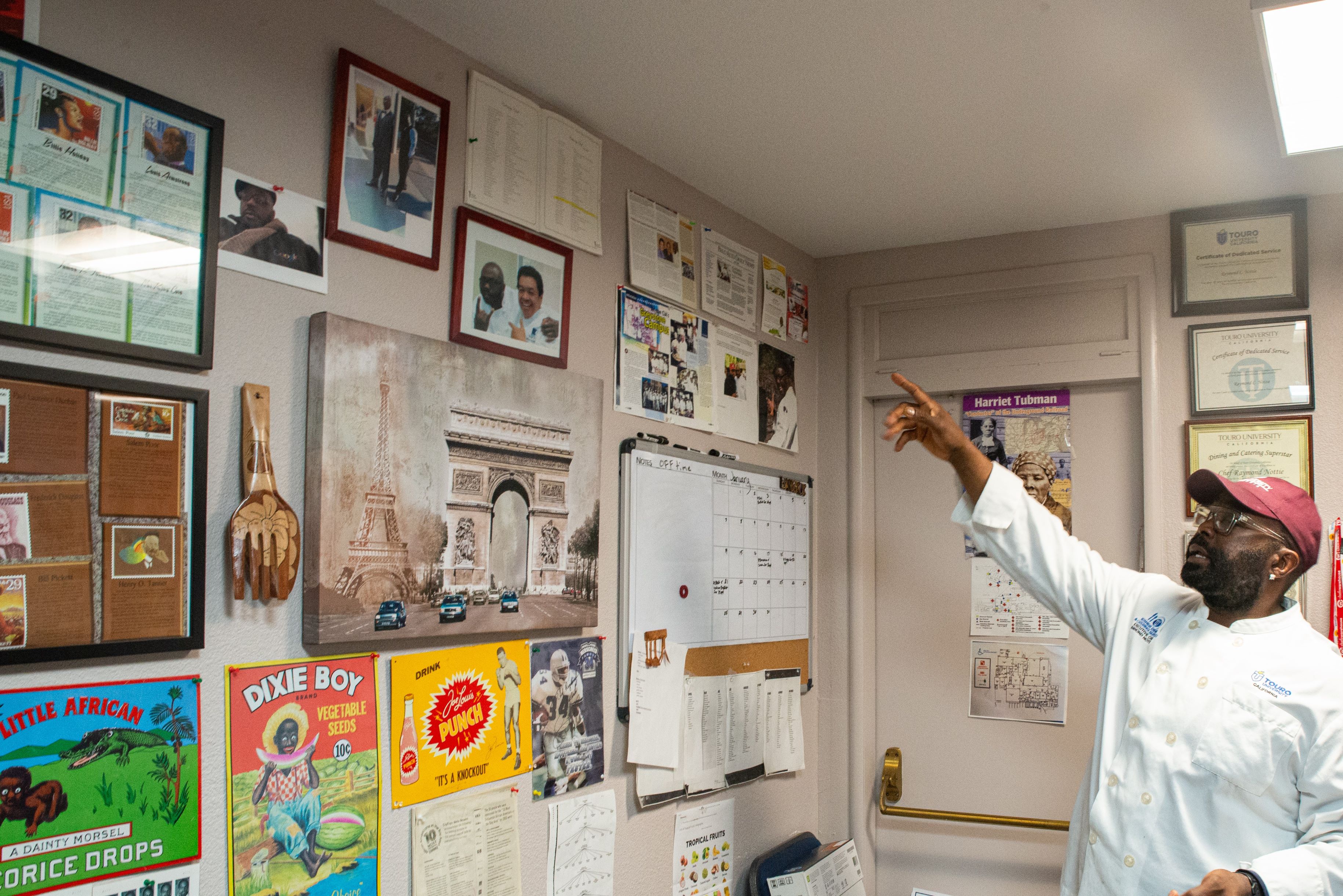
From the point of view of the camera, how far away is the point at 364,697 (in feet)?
5.16

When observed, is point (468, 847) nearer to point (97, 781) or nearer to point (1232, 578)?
point (97, 781)

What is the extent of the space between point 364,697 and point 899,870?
193 centimetres

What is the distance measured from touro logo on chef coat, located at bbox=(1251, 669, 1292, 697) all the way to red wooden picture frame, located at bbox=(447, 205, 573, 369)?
1410mm

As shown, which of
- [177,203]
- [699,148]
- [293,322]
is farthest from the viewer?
[699,148]

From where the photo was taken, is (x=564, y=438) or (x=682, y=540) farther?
(x=682, y=540)

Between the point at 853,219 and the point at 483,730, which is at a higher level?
the point at 853,219

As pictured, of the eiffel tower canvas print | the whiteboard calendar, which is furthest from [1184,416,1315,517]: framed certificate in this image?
the eiffel tower canvas print

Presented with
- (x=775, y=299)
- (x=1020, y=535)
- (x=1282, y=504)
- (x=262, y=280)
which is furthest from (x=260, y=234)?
(x=1282, y=504)

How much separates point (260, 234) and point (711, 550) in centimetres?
137

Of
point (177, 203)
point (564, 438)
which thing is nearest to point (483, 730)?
point (564, 438)

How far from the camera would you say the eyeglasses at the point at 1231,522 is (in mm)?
1775

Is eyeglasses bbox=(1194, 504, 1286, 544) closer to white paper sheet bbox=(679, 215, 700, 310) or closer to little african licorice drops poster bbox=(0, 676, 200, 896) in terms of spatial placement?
white paper sheet bbox=(679, 215, 700, 310)

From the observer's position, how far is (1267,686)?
1.70 metres

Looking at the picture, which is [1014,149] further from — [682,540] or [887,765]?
[887,765]
